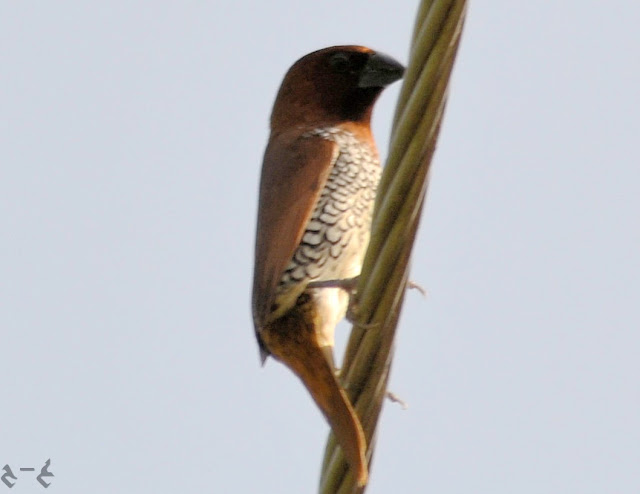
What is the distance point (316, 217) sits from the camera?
4.19 m

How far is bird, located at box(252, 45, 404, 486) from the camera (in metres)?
3.97

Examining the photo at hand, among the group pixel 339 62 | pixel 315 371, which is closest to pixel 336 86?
pixel 339 62

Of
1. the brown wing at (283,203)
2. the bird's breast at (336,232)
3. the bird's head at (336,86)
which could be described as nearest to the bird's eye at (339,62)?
the bird's head at (336,86)

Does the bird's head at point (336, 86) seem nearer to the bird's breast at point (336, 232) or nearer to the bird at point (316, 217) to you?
the bird at point (316, 217)

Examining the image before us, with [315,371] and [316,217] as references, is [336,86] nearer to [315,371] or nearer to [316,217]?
[316,217]

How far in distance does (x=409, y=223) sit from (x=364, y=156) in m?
2.09

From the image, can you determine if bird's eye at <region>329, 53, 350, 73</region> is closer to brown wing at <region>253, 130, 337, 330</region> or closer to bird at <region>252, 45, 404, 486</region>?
bird at <region>252, 45, 404, 486</region>

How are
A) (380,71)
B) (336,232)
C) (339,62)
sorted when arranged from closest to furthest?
(336,232) < (380,71) < (339,62)

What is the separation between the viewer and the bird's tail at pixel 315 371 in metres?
2.67

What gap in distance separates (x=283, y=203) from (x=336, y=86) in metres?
0.81

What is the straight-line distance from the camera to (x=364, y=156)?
4.43 meters

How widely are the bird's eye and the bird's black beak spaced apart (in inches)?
3.4

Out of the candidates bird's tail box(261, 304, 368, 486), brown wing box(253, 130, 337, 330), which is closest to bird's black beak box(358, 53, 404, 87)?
brown wing box(253, 130, 337, 330)

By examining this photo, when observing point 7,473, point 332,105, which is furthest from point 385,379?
point 7,473
